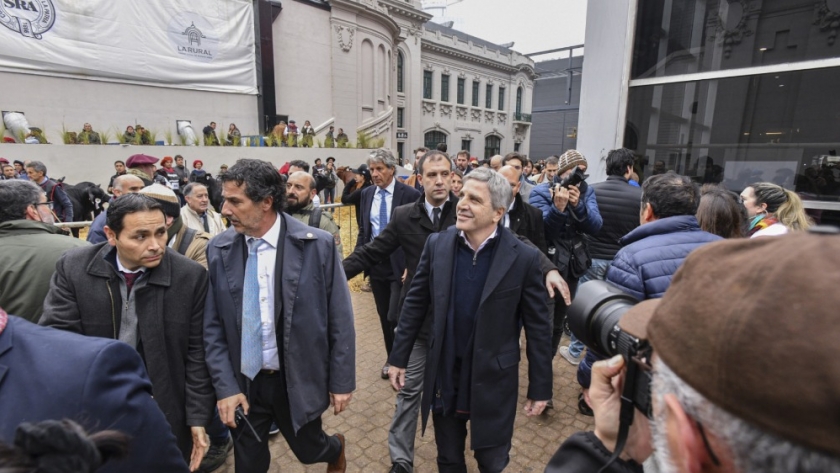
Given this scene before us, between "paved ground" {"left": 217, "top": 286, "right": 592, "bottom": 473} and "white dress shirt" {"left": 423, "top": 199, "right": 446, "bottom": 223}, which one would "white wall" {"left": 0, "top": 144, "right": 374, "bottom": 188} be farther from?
"white dress shirt" {"left": 423, "top": 199, "right": 446, "bottom": 223}

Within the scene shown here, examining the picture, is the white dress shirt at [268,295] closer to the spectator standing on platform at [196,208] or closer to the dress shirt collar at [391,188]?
the spectator standing on platform at [196,208]

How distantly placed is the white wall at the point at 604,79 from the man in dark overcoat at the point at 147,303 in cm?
624

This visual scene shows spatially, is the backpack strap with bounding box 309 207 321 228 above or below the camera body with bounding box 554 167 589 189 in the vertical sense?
below

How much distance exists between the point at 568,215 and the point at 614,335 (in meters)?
3.02

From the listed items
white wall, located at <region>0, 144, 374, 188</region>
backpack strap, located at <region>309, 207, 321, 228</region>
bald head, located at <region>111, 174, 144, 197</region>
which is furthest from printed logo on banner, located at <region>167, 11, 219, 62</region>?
backpack strap, located at <region>309, 207, 321, 228</region>

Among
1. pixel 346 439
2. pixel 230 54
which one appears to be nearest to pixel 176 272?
pixel 346 439

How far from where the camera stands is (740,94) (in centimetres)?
591

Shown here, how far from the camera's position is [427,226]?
11.1 ft

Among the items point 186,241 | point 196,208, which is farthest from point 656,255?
point 196,208

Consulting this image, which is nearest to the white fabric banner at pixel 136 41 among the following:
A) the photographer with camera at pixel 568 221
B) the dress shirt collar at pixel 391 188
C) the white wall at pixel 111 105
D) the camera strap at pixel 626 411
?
the white wall at pixel 111 105

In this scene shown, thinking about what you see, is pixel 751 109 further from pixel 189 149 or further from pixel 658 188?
pixel 189 149

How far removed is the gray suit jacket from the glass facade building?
5.99 m

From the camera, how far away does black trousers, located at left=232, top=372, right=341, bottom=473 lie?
2.52 m

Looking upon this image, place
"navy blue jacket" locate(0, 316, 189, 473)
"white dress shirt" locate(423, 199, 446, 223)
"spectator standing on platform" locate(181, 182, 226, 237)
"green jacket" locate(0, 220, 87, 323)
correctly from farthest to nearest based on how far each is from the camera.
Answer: "spectator standing on platform" locate(181, 182, 226, 237) < "white dress shirt" locate(423, 199, 446, 223) < "green jacket" locate(0, 220, 87, 323) < "navy blue jacket" locate(0, 316, 189, 473)
